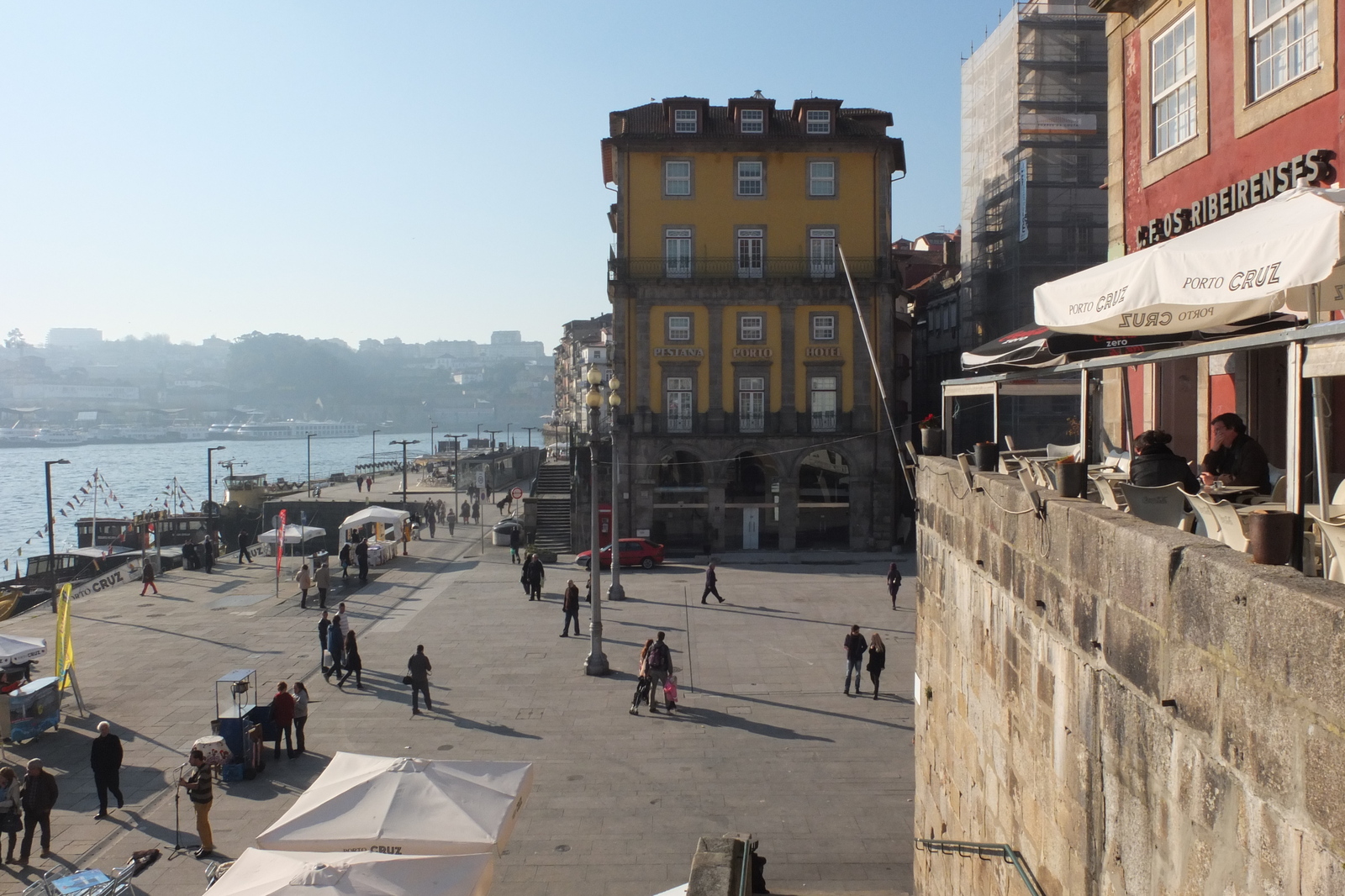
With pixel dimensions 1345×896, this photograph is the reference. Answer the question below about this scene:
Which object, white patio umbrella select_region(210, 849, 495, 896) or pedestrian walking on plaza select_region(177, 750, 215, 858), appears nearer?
white patio umbrella select_region(210, 849, 495, 896)

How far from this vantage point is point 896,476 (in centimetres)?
3981

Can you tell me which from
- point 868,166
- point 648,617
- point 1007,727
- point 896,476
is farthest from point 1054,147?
point 1007,727

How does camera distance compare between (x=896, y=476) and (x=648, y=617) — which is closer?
(x=648, y=617)

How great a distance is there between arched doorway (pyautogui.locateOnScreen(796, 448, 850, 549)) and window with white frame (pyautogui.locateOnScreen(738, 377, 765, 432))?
238 centimetres

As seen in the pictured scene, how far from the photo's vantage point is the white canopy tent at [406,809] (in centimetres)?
892

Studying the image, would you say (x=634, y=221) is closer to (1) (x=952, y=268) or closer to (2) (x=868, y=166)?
(2) (x=868, y=166)

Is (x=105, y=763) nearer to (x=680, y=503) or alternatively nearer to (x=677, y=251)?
(x=680, y=503)

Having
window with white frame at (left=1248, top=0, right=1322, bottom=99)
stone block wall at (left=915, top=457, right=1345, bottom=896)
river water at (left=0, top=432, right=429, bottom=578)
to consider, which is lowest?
river water at (left=0, top=432, right=429, bottom=578)

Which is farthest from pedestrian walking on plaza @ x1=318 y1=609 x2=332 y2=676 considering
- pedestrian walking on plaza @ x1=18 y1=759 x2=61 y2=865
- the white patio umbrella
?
the white patio umbrella

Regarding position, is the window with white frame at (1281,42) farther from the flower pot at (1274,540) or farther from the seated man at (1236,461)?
the flower pot at (1274,540)

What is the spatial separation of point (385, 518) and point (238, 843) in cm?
2621

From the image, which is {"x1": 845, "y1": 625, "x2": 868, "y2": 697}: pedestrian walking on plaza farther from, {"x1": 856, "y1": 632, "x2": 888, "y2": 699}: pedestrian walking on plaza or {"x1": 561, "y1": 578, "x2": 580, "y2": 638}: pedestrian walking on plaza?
{"x1": 561, "y1": 578, "x2": 580, "y2": 638}: pedestrian walking on plaza

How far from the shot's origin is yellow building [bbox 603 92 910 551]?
1550 inches

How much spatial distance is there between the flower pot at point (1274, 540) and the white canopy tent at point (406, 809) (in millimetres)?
7206
